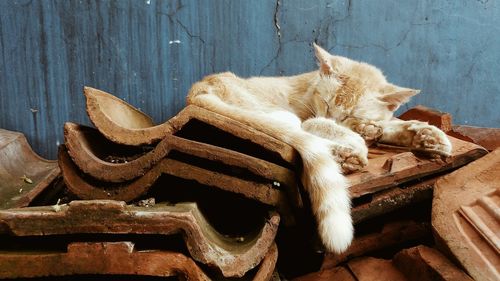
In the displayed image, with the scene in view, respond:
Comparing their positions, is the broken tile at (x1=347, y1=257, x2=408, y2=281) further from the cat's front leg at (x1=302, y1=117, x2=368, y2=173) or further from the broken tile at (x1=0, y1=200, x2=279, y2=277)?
the broken tile at (x1=0, y1=200, x2=279, y2=277)

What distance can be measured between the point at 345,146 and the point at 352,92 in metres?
0.85

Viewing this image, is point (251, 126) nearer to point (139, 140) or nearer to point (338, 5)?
point (139, 140)

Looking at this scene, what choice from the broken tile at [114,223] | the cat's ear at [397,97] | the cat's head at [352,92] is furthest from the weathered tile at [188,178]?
the cat's ear at [397,97]

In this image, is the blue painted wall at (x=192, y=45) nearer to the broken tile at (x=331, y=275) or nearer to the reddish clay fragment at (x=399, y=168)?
the reddish clay fragment at (x=399, y=168)

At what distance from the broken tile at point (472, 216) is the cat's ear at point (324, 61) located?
1109 mm

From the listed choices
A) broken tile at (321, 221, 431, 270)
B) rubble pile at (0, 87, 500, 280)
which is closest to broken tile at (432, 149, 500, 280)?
rubble pile at (0, 87, 500, 280)

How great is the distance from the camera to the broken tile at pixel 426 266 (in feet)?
4.74

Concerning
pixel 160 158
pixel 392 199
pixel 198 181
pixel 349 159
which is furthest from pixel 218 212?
pixel 392 199

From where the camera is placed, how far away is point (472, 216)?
1558mm

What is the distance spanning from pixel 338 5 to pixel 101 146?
217cm

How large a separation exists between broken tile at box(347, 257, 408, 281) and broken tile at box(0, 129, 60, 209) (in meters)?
1.68

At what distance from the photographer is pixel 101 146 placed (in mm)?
1769

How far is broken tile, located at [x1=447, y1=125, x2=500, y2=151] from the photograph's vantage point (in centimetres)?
245

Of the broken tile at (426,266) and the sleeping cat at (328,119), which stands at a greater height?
the sleeping cat at (328,119)
